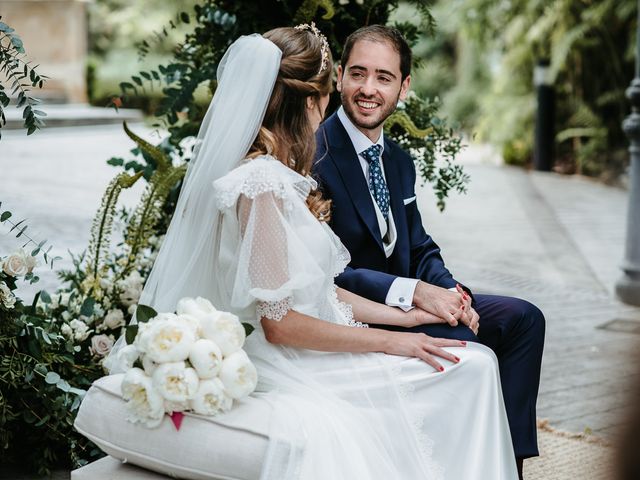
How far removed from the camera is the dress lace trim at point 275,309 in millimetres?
2891

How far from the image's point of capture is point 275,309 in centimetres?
289

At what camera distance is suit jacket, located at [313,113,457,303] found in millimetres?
3590

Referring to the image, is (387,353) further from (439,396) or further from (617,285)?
(617,285)

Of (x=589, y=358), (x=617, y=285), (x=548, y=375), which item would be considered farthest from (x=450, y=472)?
(x=617, y=285)

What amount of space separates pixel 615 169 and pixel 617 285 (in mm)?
8485

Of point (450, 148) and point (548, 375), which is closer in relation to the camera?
point (450, 148)

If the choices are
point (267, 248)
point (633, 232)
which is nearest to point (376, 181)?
point (267, 248)

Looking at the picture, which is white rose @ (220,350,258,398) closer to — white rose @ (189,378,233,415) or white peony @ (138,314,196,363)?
white rose @ (189,378,233,415)

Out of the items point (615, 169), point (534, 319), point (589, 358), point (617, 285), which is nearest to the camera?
point (534, 319)

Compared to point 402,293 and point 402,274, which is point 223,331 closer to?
point 402,293

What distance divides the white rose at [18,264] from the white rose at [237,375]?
54.4 inches

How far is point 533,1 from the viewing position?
16312mm

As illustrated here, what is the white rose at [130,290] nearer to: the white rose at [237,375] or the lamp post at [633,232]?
the white rose at [237,375]

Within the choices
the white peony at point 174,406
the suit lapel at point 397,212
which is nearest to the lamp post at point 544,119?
the suit lapel at point 397,212
